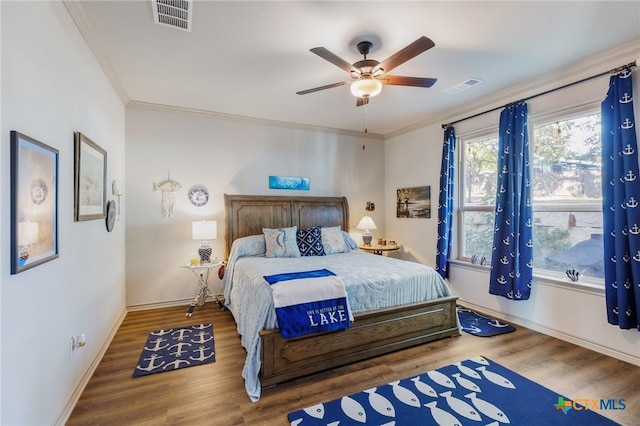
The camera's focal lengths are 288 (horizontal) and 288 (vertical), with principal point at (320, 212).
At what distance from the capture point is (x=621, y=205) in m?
2.54

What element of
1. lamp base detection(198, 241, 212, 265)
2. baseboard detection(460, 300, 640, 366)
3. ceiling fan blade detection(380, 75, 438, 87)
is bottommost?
baseboard detection(460, 300, 640, 366)

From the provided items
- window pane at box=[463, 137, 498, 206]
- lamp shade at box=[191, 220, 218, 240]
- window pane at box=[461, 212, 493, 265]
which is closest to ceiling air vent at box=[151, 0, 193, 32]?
lamp shade at box=[191, 220, 218, 240]

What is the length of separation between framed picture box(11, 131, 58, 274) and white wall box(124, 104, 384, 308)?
2.31 meters

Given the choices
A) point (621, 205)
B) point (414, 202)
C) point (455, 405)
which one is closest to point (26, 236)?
point (455, 405)

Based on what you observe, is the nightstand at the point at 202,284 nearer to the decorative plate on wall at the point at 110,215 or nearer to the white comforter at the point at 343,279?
the white comforter at the point at 343,279

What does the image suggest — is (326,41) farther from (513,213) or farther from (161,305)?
(161,305)

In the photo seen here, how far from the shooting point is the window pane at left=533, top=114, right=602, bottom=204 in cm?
291

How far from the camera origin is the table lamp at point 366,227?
487cm

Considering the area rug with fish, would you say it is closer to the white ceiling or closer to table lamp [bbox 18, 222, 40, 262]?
table lamp [bbox 18, 222, 40, 262]

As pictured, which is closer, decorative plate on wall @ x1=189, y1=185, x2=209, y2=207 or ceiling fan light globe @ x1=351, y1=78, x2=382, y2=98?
ceiling fan light globe @ x1=351, y1=78, x2=382, y2=98

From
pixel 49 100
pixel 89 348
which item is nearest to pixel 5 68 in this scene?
pixel 49 100

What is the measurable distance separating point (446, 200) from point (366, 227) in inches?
52.0

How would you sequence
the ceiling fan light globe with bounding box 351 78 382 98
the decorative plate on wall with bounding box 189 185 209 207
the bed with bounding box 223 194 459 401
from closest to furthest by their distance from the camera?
1. the bed with bounding box 223 194 459 401
2. the ceiling fan light globe with bounding box 351 78 382 98
3. the decorative plate on wall with bounding box 189 185 209 207

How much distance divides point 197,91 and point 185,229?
190 centimetres
